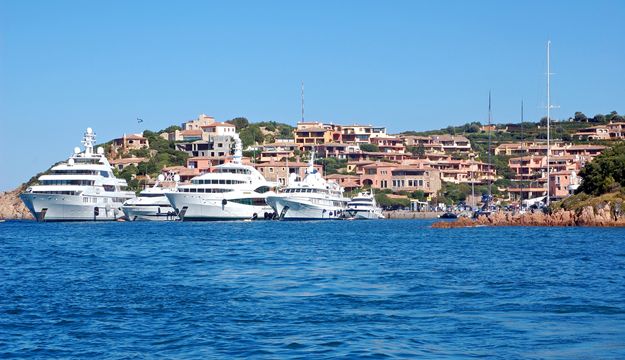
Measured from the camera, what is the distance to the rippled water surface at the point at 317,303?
20672mm

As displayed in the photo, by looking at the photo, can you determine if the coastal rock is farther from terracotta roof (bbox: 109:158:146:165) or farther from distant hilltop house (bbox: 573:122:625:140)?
distant hilltop house (bbox: 573:122:625:140)

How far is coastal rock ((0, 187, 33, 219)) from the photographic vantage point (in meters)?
141

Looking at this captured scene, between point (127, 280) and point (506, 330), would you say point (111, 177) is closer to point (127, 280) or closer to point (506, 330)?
point (127, 280)

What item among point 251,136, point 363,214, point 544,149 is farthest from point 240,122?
point 363,214

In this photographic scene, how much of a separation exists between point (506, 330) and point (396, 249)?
27001mm

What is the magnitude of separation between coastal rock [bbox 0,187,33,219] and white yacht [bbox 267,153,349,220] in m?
45.2

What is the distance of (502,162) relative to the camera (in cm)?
16212

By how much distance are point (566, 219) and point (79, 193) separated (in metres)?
51.9

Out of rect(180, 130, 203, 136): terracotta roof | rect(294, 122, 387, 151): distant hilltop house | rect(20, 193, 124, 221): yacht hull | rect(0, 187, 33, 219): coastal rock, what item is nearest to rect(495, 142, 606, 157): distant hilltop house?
rect(294, 122, 387, 151): distant hilltop house

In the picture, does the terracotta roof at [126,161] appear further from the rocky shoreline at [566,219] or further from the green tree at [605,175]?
the green tree at [605,175]

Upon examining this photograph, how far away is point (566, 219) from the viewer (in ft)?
236

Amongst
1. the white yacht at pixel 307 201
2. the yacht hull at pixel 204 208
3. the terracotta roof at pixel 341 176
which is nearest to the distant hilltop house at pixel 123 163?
the terracotta roof at pixel 341 176

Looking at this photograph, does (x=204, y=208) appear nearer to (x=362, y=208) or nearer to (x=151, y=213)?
(x=151, y=213)

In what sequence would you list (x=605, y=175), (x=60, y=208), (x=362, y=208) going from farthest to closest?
(x=362, y=208) < (x=60, y=208) < (x=605, y=175)
